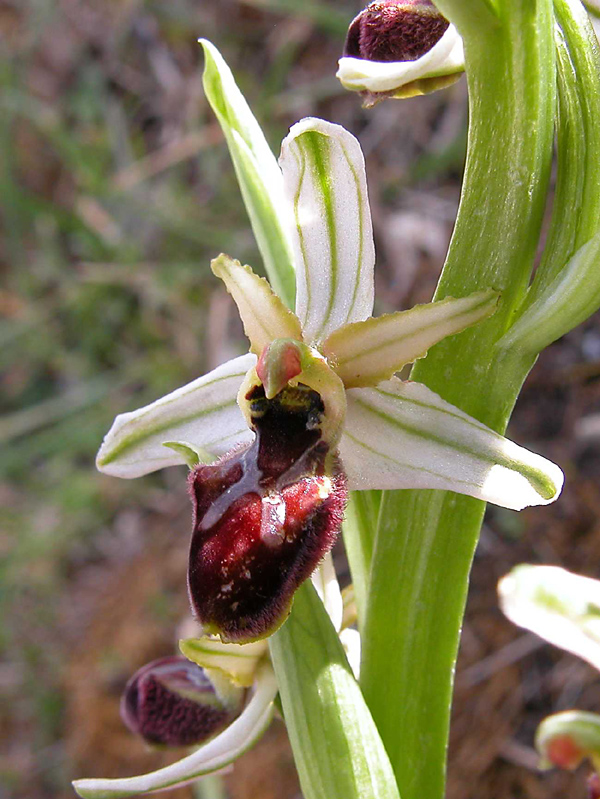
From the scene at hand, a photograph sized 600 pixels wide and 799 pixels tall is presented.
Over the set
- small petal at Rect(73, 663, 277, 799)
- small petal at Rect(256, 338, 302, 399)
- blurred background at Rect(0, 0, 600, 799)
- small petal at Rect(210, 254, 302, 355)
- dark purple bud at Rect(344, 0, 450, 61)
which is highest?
dark purple bud at Rect(344, 0, 450, 61)

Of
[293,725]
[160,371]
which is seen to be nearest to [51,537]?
[160,371]

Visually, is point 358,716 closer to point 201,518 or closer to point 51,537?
point 201,518

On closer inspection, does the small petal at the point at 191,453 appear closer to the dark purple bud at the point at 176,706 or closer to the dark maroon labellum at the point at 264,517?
the dark maroon labellum at the point at 264,517

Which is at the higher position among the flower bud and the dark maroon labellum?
the flower bud

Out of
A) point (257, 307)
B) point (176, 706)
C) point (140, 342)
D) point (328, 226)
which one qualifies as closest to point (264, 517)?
point (257, 307)

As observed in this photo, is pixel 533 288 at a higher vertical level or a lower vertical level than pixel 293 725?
higher

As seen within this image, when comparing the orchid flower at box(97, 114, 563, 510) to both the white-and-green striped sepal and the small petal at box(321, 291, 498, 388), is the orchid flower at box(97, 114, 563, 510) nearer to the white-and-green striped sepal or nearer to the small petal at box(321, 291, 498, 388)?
the small petal at box(321, 291, 498, 388)

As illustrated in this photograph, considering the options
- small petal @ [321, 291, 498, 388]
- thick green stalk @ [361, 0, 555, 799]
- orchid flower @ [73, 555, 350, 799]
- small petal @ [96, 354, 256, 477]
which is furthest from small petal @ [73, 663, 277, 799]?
small petal @ [321, 291, 498, 388]
